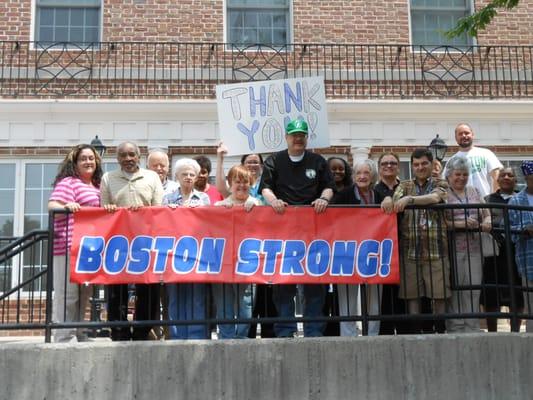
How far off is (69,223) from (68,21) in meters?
8.04

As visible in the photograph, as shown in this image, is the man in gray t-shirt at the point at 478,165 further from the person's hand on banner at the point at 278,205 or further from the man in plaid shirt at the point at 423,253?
the person's hand on banner at the point at 278,205

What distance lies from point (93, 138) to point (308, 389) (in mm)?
7579

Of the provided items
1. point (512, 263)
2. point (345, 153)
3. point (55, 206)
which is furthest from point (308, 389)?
point (345, 153)

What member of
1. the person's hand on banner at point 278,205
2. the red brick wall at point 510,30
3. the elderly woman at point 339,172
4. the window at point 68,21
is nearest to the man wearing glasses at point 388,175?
the elderly woman at point 339,172

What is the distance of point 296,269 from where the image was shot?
18.5 feet

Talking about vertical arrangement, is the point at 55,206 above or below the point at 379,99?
below

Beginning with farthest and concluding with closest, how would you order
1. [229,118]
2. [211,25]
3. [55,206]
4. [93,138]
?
[211,25] → [93,138] → [229,118] → [55,206]

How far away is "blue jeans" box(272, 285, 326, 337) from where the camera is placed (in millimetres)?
5773

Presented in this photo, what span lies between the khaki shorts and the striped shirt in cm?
282

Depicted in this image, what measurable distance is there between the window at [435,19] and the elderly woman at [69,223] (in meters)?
8.69

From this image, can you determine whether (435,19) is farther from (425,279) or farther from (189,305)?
(189,305)

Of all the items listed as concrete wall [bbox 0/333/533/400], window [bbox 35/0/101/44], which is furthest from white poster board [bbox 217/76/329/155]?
window [bbox 35/0/101/44]

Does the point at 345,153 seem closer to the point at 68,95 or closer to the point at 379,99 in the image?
the point at 379,99

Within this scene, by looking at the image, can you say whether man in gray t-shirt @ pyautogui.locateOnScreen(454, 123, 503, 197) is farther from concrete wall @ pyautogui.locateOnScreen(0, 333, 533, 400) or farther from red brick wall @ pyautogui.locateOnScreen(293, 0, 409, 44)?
red brick wall @ pyautogui.locateOnScreen(293, 0, 409, 44)
